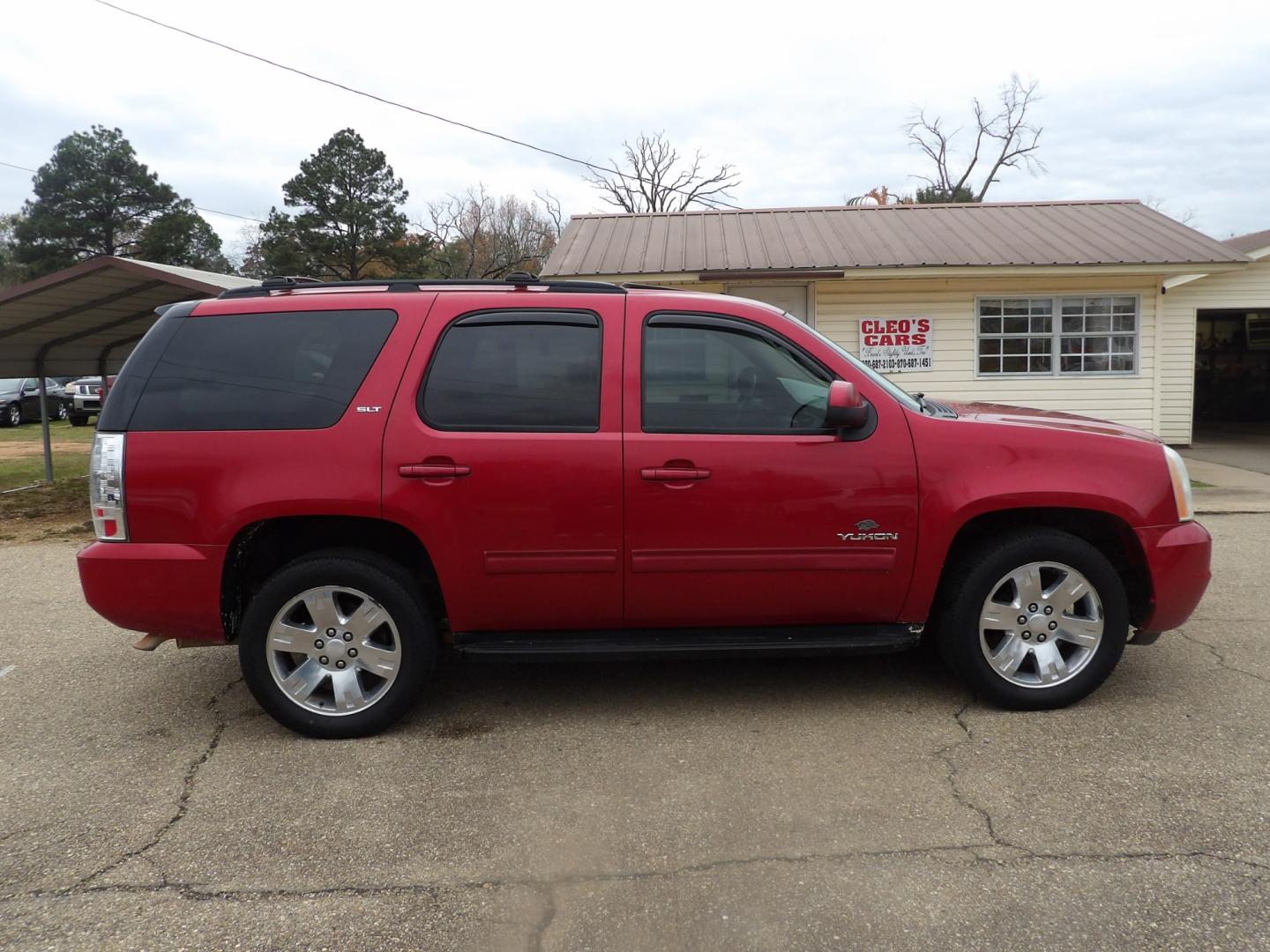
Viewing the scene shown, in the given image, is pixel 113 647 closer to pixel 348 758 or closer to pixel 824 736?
pixel 348 758

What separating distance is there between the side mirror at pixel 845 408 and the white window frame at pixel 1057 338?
34.4 ft

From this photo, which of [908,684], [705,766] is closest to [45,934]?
[705,766]

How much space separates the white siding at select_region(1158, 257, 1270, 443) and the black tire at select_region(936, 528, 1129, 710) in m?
11.6

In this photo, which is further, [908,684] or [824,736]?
[908,684]

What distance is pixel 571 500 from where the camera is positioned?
→ 148 inches

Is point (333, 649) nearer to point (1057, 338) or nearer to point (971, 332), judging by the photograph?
point (971, 332)

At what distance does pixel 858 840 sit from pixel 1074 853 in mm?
696

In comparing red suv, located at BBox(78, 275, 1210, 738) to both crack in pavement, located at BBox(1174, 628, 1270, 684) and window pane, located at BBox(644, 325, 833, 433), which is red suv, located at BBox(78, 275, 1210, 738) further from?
crack in pavement, located at BBox(1174, 628, 1270, 684)

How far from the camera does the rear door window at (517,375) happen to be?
3824mm

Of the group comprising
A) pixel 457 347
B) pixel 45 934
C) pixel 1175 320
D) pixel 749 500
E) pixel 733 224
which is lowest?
pixel 45 934

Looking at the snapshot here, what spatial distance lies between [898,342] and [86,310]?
10868mm

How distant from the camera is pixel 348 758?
Result: 373cm

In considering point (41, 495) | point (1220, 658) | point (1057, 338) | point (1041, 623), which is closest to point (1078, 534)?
point (1041, 623)

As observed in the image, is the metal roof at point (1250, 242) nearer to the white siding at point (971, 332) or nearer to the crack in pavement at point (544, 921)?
the white siding at point (971, 332)
